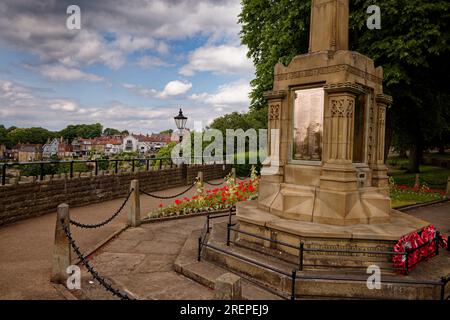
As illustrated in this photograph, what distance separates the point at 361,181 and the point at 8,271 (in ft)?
24.9

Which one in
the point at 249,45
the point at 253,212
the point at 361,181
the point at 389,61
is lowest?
the point at 253,212

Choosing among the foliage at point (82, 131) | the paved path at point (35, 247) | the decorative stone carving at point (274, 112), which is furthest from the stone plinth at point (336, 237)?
the foliage at point (82, 131)

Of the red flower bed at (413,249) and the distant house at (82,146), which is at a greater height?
the distant house at (82,146)

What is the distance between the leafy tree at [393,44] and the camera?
1369cm

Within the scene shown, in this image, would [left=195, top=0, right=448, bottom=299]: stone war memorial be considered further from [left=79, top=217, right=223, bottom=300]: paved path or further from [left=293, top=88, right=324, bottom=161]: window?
[left=79, top=217, right=223, bottom=300]: paved path

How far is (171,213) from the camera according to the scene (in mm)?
11164

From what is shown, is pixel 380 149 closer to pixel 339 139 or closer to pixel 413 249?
pixel 339 139

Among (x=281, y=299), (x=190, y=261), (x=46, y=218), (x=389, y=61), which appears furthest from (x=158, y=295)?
(x=389, y=61)

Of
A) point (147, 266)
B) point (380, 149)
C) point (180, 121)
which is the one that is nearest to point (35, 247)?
point (147, 266)

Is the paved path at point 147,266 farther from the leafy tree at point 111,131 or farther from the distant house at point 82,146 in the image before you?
the leafy tree at point 111,131

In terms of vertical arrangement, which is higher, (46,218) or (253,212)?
(253,212)

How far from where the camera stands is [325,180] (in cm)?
655

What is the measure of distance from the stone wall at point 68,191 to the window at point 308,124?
8.75 m
